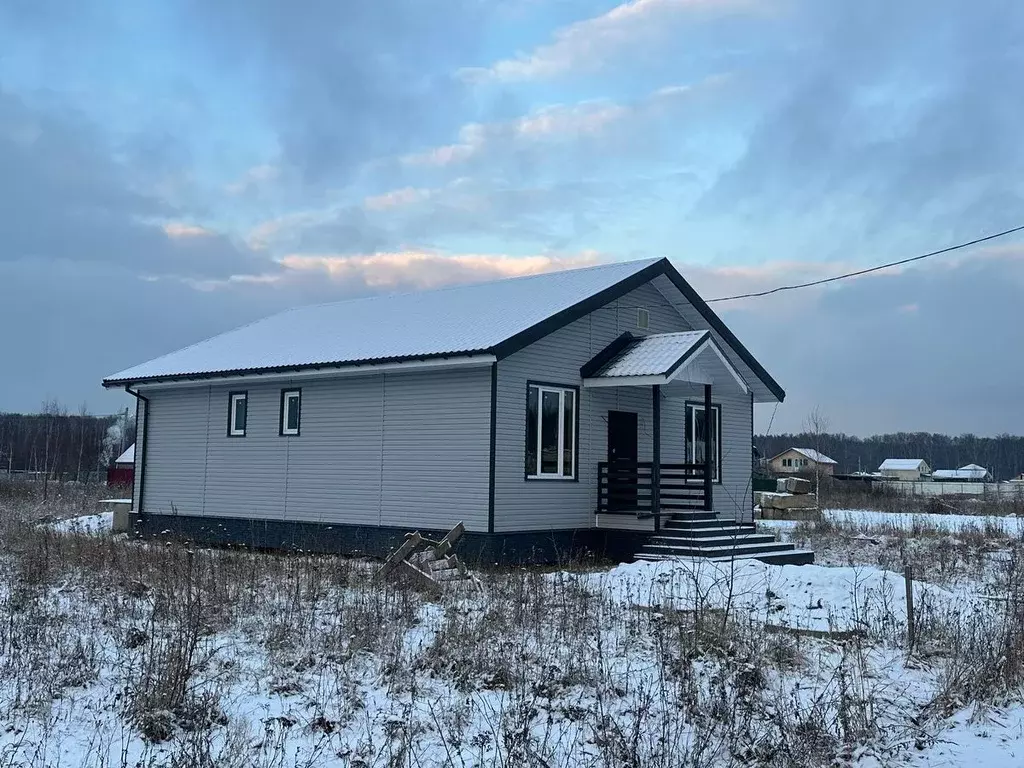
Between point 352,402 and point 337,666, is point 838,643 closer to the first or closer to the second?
point 337,666

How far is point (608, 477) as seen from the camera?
58.9 feet

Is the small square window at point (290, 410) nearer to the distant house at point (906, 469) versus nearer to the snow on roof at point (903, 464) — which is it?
the distant house at point (906, 469)

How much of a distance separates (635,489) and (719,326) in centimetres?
509

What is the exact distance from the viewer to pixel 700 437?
2109 centimetres

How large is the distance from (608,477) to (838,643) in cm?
843

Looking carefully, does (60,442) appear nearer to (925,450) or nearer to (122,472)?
(122,472)

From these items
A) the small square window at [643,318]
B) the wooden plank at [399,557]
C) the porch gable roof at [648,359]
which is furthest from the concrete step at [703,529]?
the wooden plank at [399,557]

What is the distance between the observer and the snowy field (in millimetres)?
6543

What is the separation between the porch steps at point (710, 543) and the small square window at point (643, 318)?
4.07 meters

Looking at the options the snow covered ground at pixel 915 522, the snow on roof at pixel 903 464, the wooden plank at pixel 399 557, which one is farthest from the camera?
the snow on roof at pixel 903 464

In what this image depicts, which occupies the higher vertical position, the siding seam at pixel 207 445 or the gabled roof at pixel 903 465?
the gabled roof at pixel 903 465

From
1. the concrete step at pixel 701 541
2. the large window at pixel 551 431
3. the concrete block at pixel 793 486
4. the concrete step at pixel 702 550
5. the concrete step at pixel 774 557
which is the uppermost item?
the large window at pixel 551 431

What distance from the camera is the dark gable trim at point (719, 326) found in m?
20.0

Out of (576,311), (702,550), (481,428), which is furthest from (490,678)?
(576,311)
